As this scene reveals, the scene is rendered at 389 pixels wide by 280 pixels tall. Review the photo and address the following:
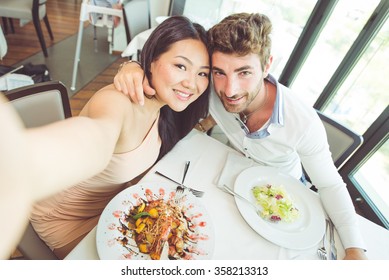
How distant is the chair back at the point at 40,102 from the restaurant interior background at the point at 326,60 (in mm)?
1267

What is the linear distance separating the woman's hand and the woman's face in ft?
0.16

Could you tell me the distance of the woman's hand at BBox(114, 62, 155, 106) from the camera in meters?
0.76

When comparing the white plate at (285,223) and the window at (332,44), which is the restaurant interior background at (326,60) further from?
the white plate at (285,223)

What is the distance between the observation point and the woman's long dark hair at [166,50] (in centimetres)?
81

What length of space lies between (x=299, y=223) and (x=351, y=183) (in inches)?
58.4

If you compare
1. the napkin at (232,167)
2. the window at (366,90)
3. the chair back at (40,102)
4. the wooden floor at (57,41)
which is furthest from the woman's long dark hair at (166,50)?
the window at (366,90)

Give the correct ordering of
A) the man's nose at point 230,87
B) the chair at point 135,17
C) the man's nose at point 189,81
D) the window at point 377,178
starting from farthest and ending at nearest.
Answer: the chair at point 135,17, the window at point 377,178, the man's nose at point 230,87, the man's nose at point 189,81

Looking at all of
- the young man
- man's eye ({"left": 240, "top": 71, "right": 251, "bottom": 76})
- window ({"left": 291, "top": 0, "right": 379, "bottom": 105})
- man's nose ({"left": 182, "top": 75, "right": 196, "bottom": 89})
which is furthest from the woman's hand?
window ({"left": 291, "top": 0, "right": 379, "bottom": 105})

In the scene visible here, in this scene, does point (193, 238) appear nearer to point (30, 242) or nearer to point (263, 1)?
point (30, 242)

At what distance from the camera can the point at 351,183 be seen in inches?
75.6

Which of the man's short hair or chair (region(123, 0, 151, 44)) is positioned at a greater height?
the man's short hair

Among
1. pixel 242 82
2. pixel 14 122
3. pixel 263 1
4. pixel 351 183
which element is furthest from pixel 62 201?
pixel 263 1

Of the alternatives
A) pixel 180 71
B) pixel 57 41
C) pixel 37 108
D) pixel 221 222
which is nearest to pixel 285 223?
pixel 221 222

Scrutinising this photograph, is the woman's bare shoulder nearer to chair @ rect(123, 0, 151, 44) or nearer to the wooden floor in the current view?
chair @ rect(123, 0, 151, 44)
